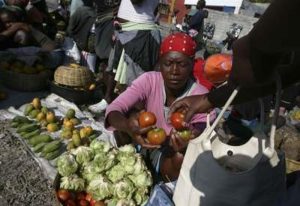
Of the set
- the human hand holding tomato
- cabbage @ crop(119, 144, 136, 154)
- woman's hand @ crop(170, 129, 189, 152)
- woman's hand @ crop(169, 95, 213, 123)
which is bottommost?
cabbage @ crop(119, 144, 136, 154)

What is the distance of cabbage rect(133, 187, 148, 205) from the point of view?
2.66 meters

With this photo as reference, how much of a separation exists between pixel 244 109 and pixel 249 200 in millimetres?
2891

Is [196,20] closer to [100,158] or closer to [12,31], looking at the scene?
[12,31]

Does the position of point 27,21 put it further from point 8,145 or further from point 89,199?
point 89,199

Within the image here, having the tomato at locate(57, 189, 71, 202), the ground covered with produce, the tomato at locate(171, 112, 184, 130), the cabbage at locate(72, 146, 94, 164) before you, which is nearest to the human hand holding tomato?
the tomato at locate(171, 112, 184, 130)

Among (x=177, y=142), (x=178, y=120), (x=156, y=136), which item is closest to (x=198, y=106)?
(x=178, y=120)

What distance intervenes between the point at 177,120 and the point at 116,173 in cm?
64

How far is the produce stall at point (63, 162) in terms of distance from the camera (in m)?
2.64

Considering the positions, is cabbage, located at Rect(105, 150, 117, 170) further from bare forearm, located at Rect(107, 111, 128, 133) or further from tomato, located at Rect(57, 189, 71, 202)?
tomato, located at Rect(57, 189, 71, 202)

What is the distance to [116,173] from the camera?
A: 2748mm

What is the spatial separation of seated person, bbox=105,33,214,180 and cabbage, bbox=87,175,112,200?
1.20ft

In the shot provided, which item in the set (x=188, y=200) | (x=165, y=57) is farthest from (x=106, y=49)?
(x=188, y=200)

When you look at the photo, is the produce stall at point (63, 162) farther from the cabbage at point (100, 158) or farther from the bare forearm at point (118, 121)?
the bare forearm at point (118, 121)

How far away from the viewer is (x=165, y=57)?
2973mm
